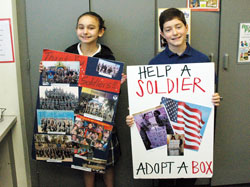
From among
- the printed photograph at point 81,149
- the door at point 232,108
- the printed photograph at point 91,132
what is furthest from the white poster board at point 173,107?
the door at point 232,108

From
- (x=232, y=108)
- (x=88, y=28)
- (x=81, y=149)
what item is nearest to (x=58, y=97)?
(x=81, y=149)

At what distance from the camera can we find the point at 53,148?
1610mm

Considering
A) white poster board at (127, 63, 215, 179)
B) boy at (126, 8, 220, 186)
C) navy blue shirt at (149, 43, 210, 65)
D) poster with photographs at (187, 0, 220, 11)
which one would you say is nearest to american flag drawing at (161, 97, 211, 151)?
white poster board at (127, 63, 215, 179)

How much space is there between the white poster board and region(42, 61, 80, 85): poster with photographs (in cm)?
36

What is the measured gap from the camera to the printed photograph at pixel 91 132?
1525mm

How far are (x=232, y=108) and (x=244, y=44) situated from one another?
1.74 ft

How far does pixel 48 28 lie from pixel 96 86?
0.64 meters

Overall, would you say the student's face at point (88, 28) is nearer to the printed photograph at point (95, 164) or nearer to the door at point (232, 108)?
the printed photograph at point (95, 164)

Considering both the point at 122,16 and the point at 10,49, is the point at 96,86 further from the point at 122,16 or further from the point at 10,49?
the point at 10,49

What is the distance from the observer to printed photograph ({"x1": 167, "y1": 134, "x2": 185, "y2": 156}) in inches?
56.7

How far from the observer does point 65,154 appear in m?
1.61

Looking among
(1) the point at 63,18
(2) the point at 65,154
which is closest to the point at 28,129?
(2) the point at 65,154

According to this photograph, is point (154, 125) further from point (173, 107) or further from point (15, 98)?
point (15, 98)

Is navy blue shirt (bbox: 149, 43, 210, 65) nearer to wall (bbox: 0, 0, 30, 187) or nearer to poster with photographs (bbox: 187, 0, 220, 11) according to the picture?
poster with photographs (bbox: 187, 0, 220, 11)
